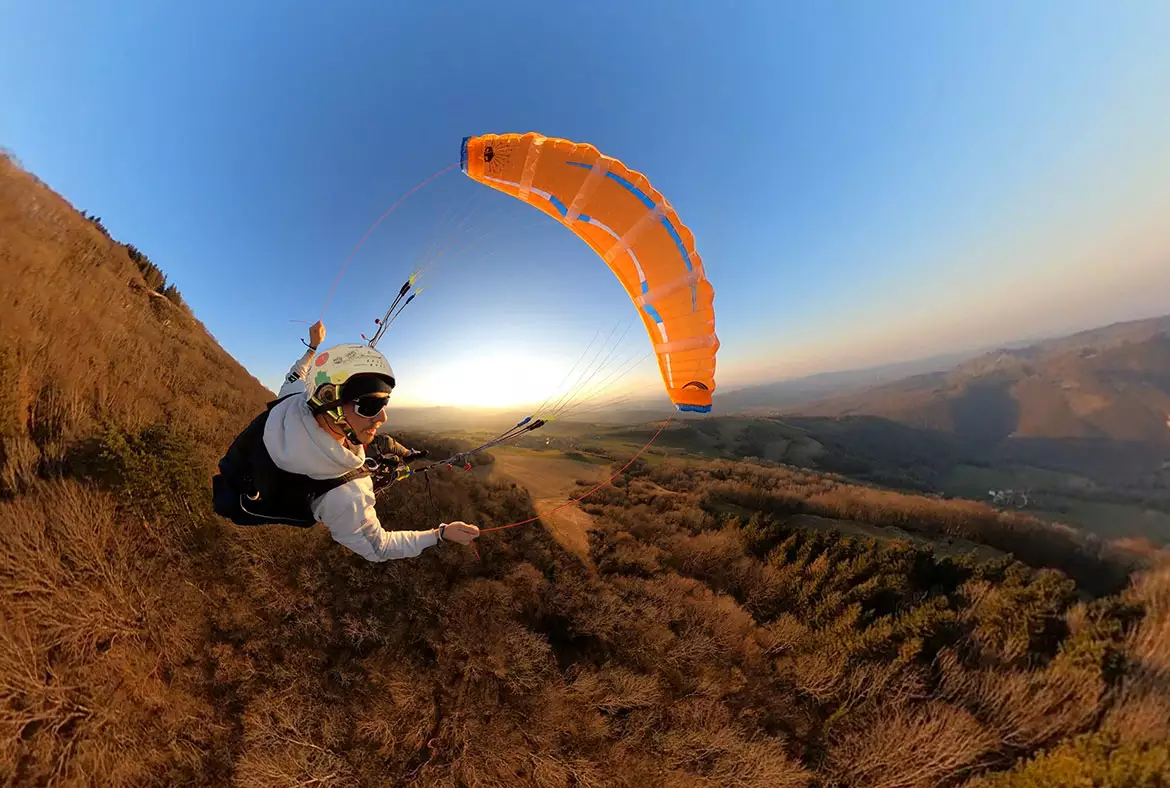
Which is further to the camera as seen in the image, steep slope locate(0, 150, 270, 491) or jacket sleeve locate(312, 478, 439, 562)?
steep slope locate(0, 150, 270, 491)

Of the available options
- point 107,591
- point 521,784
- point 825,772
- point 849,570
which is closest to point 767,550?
point 849,570

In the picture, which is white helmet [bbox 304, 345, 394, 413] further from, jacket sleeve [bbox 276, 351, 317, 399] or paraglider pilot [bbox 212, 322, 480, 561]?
jacket sleeve [bbox 276, 351, 317, 399]

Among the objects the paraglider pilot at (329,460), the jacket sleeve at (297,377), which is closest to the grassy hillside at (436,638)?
the jacket sleeve at (297,377)

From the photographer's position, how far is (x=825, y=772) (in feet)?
29.1

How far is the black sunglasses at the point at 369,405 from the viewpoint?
10.5 feet

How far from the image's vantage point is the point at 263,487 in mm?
3371

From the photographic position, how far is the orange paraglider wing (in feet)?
24.2

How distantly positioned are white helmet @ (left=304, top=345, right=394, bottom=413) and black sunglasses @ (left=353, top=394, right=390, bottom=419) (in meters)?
0.13

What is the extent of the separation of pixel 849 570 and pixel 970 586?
3.66m

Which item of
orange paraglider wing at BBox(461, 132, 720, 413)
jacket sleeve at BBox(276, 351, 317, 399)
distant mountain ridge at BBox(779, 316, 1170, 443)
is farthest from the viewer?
distant mountain ridge at BBox(779, 316, 1170, 443)

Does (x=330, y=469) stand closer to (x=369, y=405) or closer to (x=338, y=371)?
(x=369, y=405)

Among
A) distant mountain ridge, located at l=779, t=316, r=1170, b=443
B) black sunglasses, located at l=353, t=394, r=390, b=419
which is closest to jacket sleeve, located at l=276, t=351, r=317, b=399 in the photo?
black sunglasses, located at l=353, t=394, r=390, b=419

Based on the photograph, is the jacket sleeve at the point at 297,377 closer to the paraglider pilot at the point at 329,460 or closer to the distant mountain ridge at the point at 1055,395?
the paraglider pilot at the point at 329,460

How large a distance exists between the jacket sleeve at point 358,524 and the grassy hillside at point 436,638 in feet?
18.7
